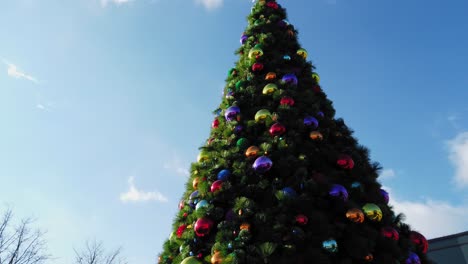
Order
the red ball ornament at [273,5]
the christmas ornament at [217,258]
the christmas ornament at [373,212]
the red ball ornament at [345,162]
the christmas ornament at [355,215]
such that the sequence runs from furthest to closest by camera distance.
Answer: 1. the red ball ornament at [273,5]
2. the red ball ornament at [345,162]
3. the christmas ornament at [373,212]
4. the christmas ornament at [355,215]
5. the christmas ornament at [217,258]

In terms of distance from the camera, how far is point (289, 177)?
3.86m

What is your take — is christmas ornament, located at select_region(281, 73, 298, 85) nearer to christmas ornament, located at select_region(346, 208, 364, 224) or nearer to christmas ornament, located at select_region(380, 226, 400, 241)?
christmas ornament, located at select_region(346, 208, 364, 224)

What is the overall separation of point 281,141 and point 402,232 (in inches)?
76.1

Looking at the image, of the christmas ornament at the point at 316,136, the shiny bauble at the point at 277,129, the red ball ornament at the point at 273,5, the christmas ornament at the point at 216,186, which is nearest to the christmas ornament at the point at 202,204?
the christmas ornament at the point at 216,186

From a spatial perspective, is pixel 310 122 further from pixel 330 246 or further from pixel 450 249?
pixel 450 249

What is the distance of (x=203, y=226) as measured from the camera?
3639mm

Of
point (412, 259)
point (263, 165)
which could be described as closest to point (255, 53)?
point (263, 165)

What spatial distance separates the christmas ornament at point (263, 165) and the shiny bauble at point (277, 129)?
19.7 inches

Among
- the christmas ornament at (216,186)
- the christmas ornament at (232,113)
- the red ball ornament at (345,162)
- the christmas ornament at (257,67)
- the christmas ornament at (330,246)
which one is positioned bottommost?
the christmas ornament at (330,246)

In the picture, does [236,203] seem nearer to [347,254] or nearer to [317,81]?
[347,254]

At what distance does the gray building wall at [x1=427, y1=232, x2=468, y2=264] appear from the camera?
8.77 m

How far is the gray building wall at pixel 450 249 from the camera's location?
28.8 feet

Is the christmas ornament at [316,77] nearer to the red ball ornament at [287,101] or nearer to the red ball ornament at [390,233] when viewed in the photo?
the red ball ornament at [287,101]

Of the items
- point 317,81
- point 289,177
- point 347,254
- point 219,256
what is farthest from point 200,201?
point 317,81
